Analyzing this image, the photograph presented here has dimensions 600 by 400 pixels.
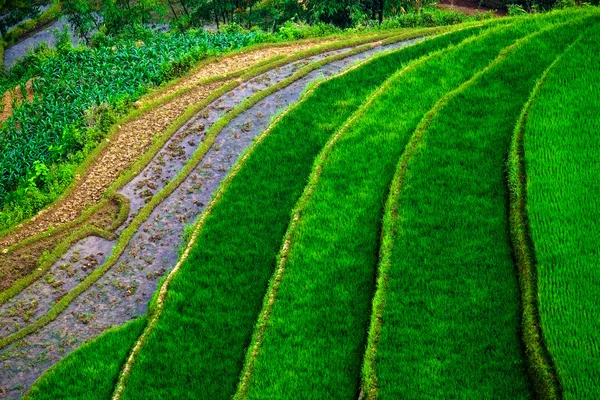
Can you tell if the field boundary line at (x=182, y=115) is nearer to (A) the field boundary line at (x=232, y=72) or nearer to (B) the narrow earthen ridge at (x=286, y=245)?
(A) the field boundary line at (x=232, y=72)

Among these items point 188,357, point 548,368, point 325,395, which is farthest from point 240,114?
point 548,368

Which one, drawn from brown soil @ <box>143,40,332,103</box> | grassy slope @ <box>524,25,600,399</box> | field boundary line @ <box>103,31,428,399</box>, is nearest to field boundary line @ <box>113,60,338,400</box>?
field boundary line @ <box>103,31,428,399</box>

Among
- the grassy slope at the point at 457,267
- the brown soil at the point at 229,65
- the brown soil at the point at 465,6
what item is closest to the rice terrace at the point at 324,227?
the grassy slope at the point at 457,267

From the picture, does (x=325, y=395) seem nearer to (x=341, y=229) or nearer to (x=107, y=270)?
(x=341, y=229)

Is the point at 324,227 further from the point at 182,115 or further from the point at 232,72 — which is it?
the point at 232,72

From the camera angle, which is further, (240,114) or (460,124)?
(240,114)

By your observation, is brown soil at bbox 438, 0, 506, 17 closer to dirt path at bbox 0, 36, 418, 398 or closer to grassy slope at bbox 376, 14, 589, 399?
dirt path at bbox 0, 36, 418, 398

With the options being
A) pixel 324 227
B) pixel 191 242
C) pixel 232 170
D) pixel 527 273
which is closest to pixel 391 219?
pixel 324 227
